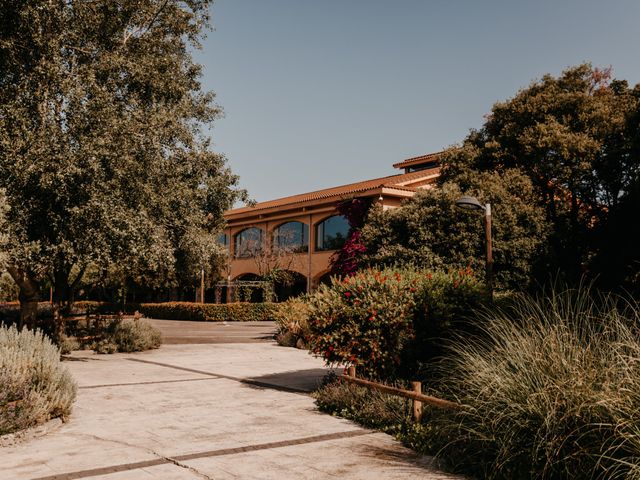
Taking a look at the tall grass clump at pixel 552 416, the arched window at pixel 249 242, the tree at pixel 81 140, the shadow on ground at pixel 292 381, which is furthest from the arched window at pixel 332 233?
the tall grass clump at pixel 552 416

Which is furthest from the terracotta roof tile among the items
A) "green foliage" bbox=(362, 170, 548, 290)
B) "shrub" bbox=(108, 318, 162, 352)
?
"shrub" bbox=(108, 318, 162, 352)

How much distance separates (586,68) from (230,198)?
16.8 meters

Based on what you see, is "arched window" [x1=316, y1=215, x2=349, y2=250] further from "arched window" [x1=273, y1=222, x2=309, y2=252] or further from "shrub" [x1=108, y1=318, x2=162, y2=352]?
"shrub" [x1=108, y1=318, x2=162, y2=352]

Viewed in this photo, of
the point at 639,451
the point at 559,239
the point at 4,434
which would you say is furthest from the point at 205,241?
the point at 639,451

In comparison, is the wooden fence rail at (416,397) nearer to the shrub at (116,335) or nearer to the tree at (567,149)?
the shrub at (116,335)

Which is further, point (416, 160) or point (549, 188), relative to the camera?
point (416, 160)

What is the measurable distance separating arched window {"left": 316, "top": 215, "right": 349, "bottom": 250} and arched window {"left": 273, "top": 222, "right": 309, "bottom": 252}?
1.10 metres

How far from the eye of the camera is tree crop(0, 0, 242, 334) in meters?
13.3

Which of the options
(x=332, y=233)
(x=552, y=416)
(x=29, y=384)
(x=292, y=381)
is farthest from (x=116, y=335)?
(x=332, y=233)

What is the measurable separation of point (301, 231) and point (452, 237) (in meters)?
23.5

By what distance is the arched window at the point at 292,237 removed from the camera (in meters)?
39.2

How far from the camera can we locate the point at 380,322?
9508mm

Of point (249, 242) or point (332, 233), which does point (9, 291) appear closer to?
point (249, 242)

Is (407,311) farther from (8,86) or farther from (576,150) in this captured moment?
(576,150)
